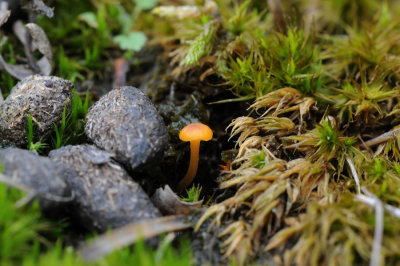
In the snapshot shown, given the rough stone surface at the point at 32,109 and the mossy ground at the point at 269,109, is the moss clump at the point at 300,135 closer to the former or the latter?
the mossy ground at the point at 269,109

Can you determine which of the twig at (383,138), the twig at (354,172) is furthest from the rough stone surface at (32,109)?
the twig at (383,138)

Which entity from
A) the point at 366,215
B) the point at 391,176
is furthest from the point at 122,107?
the point at 391,176

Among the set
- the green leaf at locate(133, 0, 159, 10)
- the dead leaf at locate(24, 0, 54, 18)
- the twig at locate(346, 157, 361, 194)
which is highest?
the dead leaf at locate(24, 0, 54, 18)

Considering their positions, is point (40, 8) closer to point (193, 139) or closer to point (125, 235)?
point (193, 139)

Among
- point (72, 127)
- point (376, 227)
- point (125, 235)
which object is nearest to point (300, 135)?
point (376, 227)

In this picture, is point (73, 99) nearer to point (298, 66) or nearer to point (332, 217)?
point (298, 66)

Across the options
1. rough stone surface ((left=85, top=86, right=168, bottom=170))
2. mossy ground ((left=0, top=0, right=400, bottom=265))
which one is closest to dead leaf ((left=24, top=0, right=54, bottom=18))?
mossy ground ((left=0, top=0, right=400, bottom=265))

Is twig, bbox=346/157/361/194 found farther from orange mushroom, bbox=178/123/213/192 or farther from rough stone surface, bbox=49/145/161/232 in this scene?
rough stone surface, bbox=49/145/161/232
